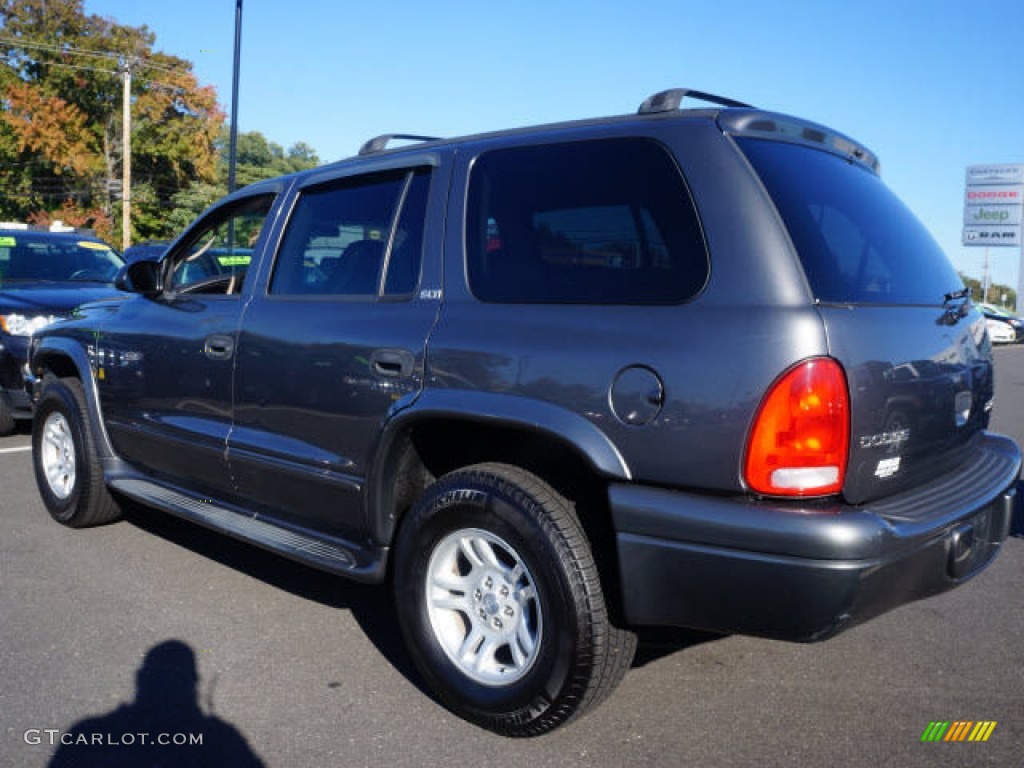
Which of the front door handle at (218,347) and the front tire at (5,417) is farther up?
the front door handle at (218,347)

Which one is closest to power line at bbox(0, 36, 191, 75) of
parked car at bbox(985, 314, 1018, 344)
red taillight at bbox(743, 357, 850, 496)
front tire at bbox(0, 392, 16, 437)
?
parked car at bbox(985, 314, 1018, 344)

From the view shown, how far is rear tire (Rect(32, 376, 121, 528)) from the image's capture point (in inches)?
195

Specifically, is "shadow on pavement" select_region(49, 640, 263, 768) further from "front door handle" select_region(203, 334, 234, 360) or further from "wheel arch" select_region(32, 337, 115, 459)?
"wheel arch" select_region(32, 337, 115, 459)

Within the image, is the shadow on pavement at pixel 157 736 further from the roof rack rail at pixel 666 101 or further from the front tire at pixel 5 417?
the front tire at pixel 5 417

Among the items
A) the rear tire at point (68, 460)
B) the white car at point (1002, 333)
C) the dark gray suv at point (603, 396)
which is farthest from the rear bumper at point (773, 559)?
the white car at point (1002, 333)

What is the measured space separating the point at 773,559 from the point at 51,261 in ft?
28.1

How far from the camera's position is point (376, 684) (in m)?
3.31

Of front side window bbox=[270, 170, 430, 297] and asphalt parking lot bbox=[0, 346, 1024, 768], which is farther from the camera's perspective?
front side window bbox=[270, 170, 430, 297]

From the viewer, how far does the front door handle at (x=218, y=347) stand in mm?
3896

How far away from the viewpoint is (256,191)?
13.6 ft

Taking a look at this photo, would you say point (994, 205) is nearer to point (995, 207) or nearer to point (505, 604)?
point (995, 207)

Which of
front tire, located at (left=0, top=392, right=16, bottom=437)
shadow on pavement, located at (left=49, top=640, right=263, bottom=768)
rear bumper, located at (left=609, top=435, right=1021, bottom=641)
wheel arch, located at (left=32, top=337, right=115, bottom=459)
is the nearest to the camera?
rear bumper, located at (left=609, top=435, right=1021, bottom=641)

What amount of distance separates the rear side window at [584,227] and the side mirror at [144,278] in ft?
6.38

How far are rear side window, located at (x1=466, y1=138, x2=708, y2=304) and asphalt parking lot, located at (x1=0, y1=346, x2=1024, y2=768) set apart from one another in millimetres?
1361
